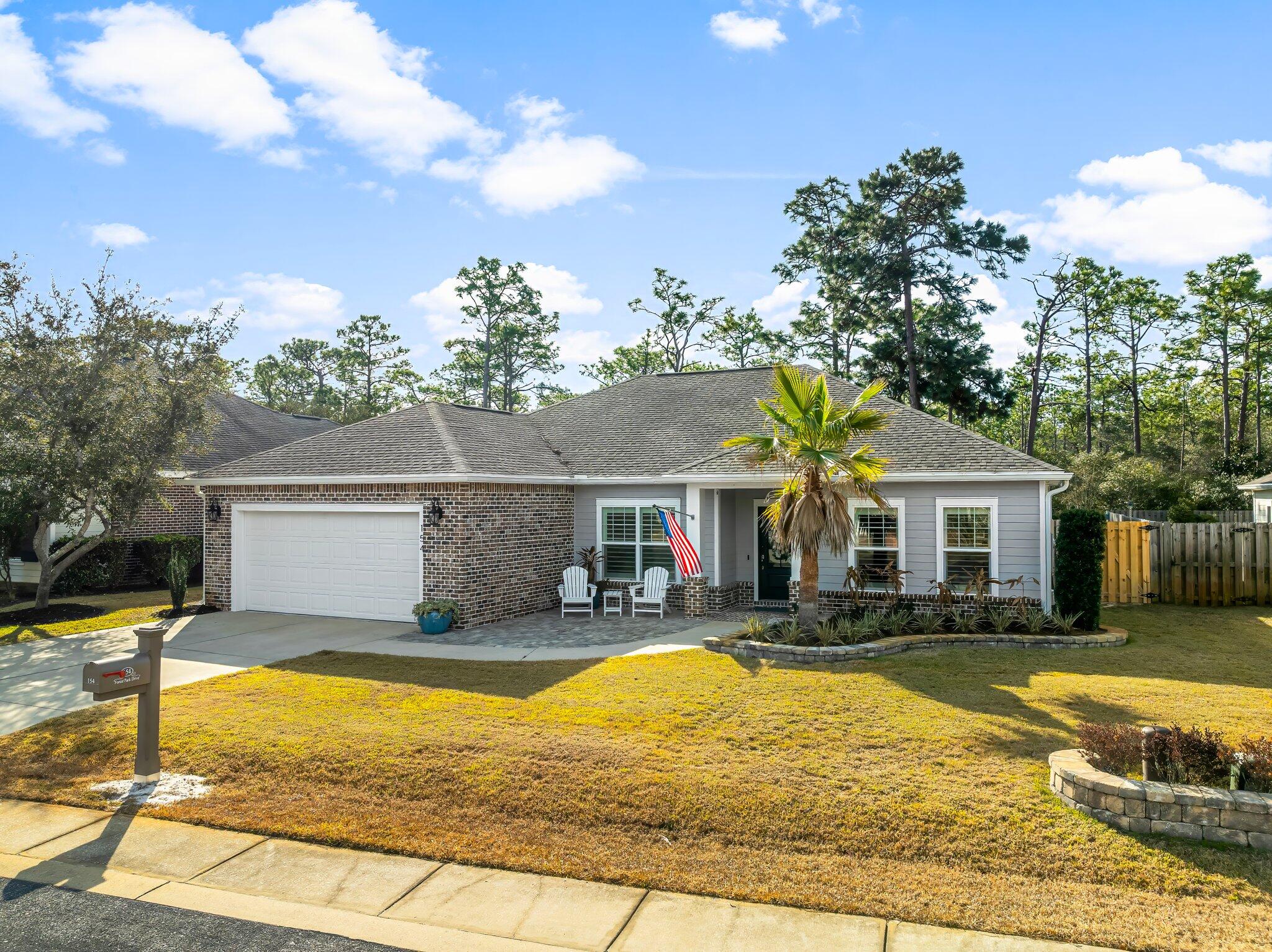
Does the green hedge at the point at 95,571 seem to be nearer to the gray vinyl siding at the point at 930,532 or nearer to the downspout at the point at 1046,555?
the gray vinyl siding at the point at 930,532

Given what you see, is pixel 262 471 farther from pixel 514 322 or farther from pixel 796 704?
pixel 514 322

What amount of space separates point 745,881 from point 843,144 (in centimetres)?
1362

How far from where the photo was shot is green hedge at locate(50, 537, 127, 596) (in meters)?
18.5

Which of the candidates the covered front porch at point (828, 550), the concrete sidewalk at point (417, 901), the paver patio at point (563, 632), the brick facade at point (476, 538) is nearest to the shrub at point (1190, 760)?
the concrete sidewalk at point (417, 901)

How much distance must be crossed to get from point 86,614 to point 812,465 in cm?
1450

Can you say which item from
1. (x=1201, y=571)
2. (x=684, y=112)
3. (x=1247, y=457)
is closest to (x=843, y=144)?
(x=684, y=112)

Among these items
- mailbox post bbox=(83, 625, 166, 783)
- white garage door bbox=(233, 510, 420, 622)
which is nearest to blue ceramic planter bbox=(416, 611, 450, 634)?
white garage door bbox=(233, 510, 420, 622)

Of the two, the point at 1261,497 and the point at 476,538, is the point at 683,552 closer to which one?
the point at 476,538

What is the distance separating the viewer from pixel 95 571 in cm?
1886

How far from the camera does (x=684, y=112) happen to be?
1346 centimetres

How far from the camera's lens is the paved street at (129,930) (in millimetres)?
4344

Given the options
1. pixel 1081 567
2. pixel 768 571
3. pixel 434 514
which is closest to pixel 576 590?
pixel 434 514

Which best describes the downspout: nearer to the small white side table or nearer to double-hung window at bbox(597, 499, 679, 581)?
double-hung window at bbox(597, 499, 679, 581)

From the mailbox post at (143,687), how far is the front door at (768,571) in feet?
39.0
